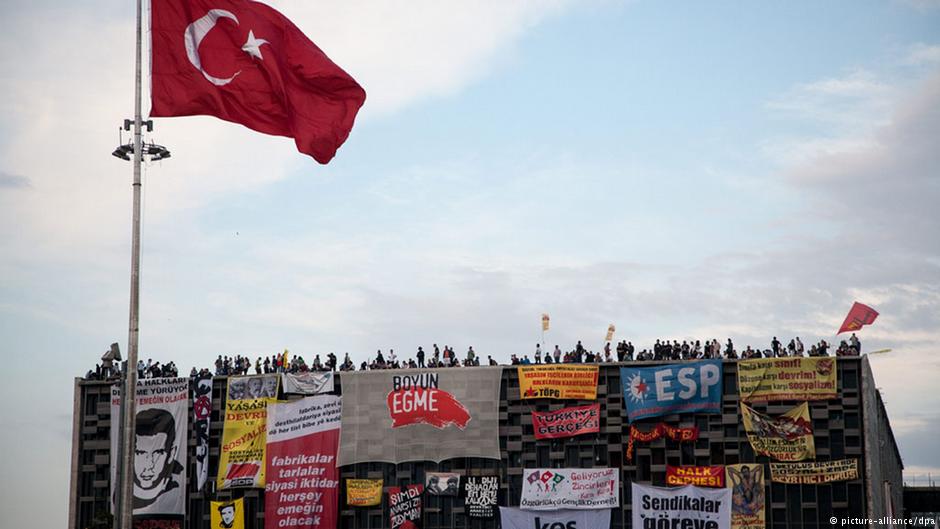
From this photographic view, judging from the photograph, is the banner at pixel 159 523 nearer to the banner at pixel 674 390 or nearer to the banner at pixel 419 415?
the banner at pixel 419 415

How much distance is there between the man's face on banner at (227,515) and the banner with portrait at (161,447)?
2184 millimetres

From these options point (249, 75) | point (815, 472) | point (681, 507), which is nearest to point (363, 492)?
point (681, 507)

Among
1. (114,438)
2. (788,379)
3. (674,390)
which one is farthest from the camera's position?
(114,438)

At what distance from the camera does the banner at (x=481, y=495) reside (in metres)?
68.2

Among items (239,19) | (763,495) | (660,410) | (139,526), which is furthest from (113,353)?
(763,495)

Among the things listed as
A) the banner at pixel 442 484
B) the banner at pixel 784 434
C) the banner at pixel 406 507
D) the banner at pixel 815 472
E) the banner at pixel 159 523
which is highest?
the banner at pixel 784 434

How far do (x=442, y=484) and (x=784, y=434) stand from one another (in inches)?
703

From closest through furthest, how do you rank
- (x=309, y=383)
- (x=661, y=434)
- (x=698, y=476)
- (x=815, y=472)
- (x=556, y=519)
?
(x=815, y=472)
(x=698, y=476)
(x=661, y=434)
(x=556, y=519)
(x=309, y=383)

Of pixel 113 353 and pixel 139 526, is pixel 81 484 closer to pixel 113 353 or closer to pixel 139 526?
pixel 139 526

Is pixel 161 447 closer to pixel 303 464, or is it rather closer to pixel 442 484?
pixel 303 464

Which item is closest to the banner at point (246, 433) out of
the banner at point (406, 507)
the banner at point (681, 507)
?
the banner at point (406, 507)

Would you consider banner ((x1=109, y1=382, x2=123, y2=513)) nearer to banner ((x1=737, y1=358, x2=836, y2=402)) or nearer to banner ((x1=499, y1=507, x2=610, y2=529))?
banner ((x1=499, y1=507, x2=610, y2=529))

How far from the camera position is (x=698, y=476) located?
65.9 metres

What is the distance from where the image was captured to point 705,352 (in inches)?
2680
